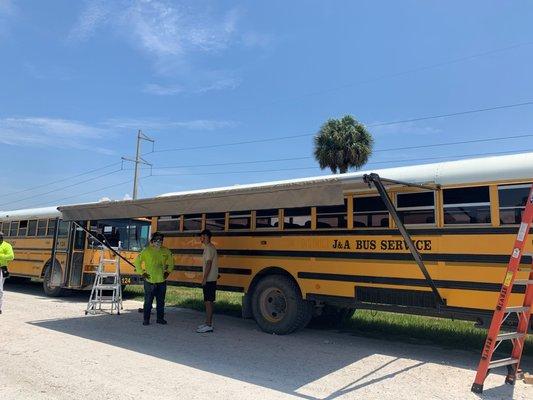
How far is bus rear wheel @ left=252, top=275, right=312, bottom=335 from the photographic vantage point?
7988 mm

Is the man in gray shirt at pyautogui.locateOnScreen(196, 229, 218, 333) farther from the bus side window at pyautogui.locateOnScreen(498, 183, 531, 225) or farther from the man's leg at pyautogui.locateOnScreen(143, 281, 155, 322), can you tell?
the bus side window at pyautogui.locateOnScreen(498, 183, 531, 225)

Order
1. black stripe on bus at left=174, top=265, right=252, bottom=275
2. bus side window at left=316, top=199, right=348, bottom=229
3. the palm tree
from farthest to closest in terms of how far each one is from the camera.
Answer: the palm tree → black stripe on bus at left=174, top=265, right=252, bottom=275 → bus side window at left=316, top=199, right=348, bottom=229

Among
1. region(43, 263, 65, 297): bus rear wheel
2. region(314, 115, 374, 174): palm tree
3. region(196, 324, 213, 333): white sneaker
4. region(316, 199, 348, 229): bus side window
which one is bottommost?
region(196, 324, 213, 333): white sneaker

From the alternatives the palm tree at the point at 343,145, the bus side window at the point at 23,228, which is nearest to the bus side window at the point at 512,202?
the bus side window at the point at 23,228

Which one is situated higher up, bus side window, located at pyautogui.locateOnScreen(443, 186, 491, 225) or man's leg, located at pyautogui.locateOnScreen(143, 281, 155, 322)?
bus side window, located at pyautogui.locateOnScreen(443, 186, 491, 225)

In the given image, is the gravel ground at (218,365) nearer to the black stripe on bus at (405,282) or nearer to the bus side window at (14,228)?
the black stripe on bus at (405,282)

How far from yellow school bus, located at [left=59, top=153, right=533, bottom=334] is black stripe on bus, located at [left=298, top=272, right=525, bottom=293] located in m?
0.01

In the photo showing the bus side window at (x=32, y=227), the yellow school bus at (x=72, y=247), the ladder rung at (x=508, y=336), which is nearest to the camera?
the ladder rung at (x=508, y=336)

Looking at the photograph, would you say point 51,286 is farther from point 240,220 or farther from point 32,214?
point 240,220

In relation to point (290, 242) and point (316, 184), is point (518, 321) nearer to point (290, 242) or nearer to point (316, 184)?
point (316, 184)

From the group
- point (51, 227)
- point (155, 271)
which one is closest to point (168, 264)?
point (155, 271)

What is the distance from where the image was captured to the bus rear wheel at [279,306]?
26.2 feet

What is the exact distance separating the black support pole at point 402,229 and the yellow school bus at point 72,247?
26.3 ft

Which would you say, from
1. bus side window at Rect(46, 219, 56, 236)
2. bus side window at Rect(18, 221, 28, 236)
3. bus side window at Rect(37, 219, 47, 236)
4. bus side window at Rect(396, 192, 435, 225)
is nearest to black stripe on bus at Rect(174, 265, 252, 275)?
bus side window at Rect(396, 192, 435, 225)
